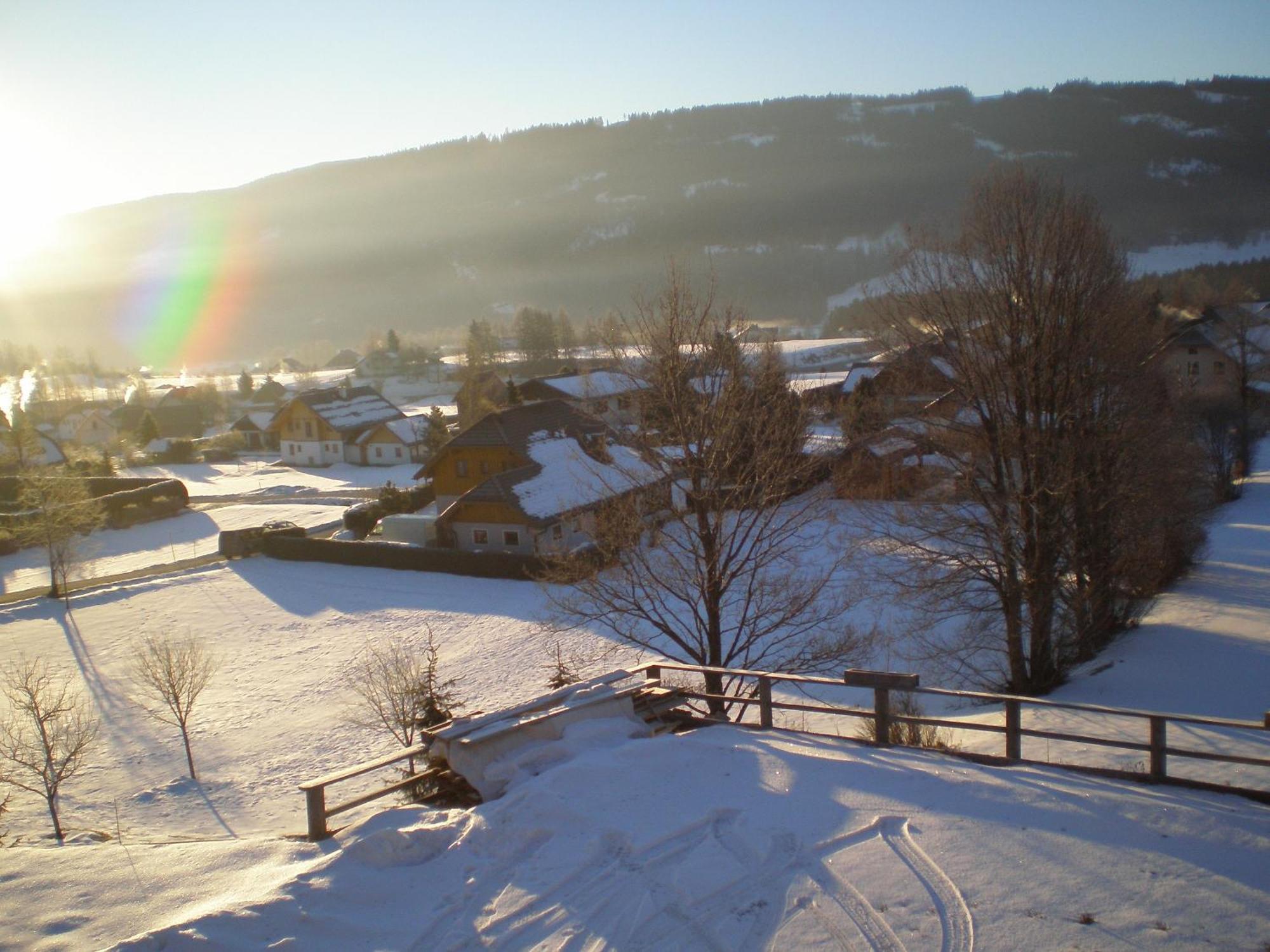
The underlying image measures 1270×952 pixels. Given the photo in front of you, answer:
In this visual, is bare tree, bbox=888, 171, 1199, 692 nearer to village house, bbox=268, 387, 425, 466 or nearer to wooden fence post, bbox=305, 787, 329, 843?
wooden fence post, bbox=305, 787, 329, 843

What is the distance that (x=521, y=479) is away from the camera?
110 ft

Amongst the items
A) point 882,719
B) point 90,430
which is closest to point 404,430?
point 90,430

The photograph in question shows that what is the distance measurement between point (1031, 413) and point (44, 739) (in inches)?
701

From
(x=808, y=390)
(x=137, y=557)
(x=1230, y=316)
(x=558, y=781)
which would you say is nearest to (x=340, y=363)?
(x=137, y=557)

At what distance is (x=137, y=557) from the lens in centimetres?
3966

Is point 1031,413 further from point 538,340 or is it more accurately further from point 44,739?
point 538,340

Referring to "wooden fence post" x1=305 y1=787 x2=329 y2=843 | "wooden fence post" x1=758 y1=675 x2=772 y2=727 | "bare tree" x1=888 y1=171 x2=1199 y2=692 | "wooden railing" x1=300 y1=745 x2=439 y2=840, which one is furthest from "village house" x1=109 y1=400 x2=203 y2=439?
"wooden fence post" x1=758 y1=675 x2=772 y2=727

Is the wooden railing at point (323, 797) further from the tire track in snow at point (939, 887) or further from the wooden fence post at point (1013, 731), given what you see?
the wooden fence post at point (1013, 731)

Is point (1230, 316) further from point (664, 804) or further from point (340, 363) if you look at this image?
point (340, 363)

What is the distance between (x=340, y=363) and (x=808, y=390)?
13383 cm

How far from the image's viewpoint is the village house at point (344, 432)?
64125mm

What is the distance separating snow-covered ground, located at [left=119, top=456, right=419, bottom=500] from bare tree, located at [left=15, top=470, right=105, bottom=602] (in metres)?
12.2

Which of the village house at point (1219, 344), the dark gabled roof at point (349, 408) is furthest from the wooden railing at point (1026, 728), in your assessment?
the dark gabled roof at point (349, 408)

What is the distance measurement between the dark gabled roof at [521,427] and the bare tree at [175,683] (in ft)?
53.6
